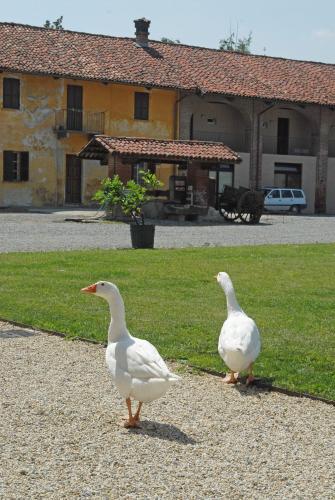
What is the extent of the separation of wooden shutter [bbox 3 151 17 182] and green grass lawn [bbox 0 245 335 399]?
2499cm

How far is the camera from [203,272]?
50.9 feet

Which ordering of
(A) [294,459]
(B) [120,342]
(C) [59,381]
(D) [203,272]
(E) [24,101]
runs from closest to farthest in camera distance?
(A) [294,459] < (B) [120,342] < (C) [59,381] < (D) [203,272] < (E) [24,101]

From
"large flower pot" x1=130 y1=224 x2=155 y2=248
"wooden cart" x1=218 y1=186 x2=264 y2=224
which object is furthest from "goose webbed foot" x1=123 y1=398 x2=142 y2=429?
"wooden cart" x1=218 y1=186 x2=264 y2=224

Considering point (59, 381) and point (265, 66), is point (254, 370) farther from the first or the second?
point (265, 66)

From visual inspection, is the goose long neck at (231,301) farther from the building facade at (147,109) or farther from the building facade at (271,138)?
the building facade at (271,138)

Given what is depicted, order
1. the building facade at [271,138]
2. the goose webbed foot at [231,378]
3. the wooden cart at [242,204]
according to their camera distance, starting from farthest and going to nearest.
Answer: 1. the building facade at [271,138]
2. the wooden cart at [242,204]
3. the goose webbed foot at [231,378]

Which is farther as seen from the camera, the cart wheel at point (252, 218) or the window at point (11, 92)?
the window at point (11, 92)

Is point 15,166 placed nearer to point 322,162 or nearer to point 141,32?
point 141,32

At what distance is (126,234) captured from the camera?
25969 mm

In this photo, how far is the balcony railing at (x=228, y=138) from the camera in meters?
48.9

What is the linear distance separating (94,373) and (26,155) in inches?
1449

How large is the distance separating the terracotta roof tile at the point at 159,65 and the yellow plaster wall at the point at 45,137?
0.90m

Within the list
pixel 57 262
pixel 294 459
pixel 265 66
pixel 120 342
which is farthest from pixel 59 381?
pixel 265 66

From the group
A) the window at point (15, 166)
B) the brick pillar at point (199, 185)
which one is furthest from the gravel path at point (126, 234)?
the window at point (15, 166)
